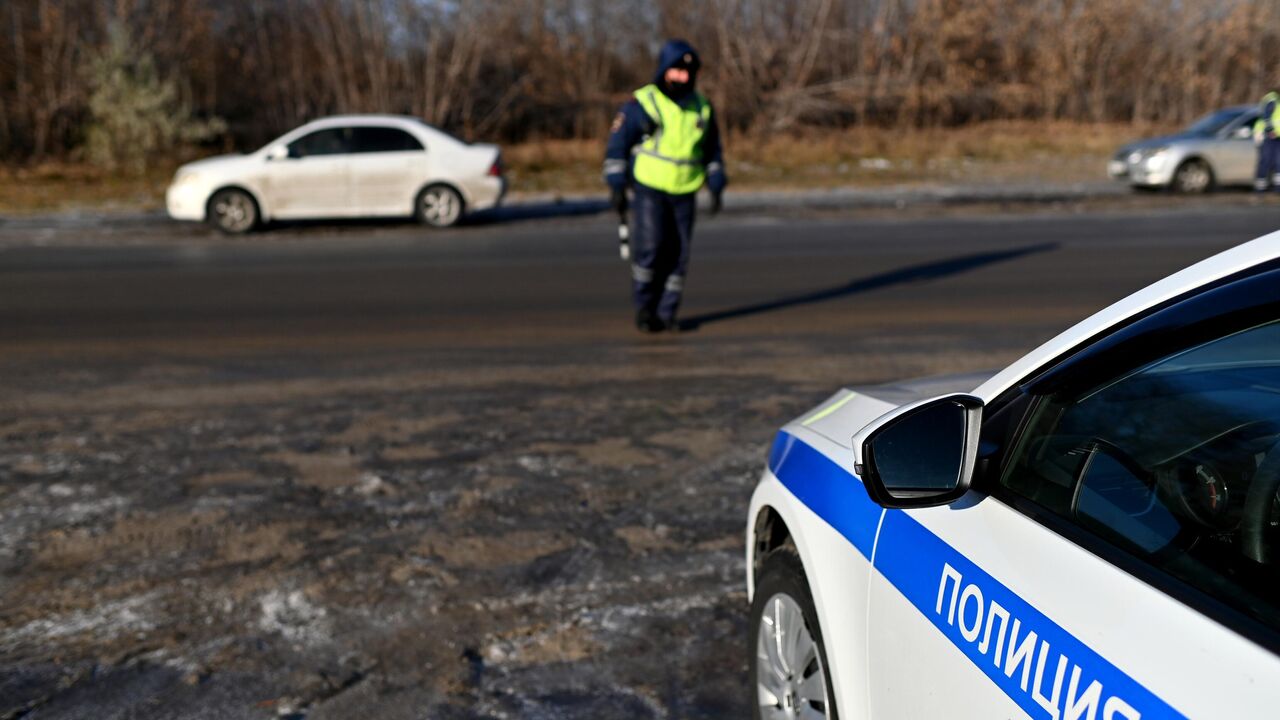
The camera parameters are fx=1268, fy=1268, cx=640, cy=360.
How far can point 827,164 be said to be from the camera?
27.1m

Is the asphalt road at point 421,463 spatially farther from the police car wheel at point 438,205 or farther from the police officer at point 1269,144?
the police officer at point 1269,144

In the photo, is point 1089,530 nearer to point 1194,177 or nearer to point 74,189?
point 1194,177

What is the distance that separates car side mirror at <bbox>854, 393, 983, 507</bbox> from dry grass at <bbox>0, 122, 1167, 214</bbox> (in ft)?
68.3

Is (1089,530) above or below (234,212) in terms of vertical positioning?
above

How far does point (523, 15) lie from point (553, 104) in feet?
7.93

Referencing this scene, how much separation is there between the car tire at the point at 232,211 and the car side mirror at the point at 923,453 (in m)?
16.1

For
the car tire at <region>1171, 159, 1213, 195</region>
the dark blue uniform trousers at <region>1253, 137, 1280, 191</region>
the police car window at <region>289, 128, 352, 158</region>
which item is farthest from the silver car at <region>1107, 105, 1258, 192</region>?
the police car window at <region>289, 128, 352, 158</region>

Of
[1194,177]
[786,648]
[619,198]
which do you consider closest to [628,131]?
[619,198]

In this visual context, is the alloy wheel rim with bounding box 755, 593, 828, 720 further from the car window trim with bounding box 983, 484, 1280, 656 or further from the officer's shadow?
the officer's shadow

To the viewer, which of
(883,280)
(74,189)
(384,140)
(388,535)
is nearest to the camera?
(388,535)

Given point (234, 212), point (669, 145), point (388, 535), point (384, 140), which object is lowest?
point (388, 535)

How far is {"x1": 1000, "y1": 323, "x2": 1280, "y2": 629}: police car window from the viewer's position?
183cm

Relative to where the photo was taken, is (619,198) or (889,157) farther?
(889,157)

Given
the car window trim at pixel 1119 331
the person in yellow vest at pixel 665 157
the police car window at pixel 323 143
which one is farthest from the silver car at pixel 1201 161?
the car window trim at pixel 1119 331
